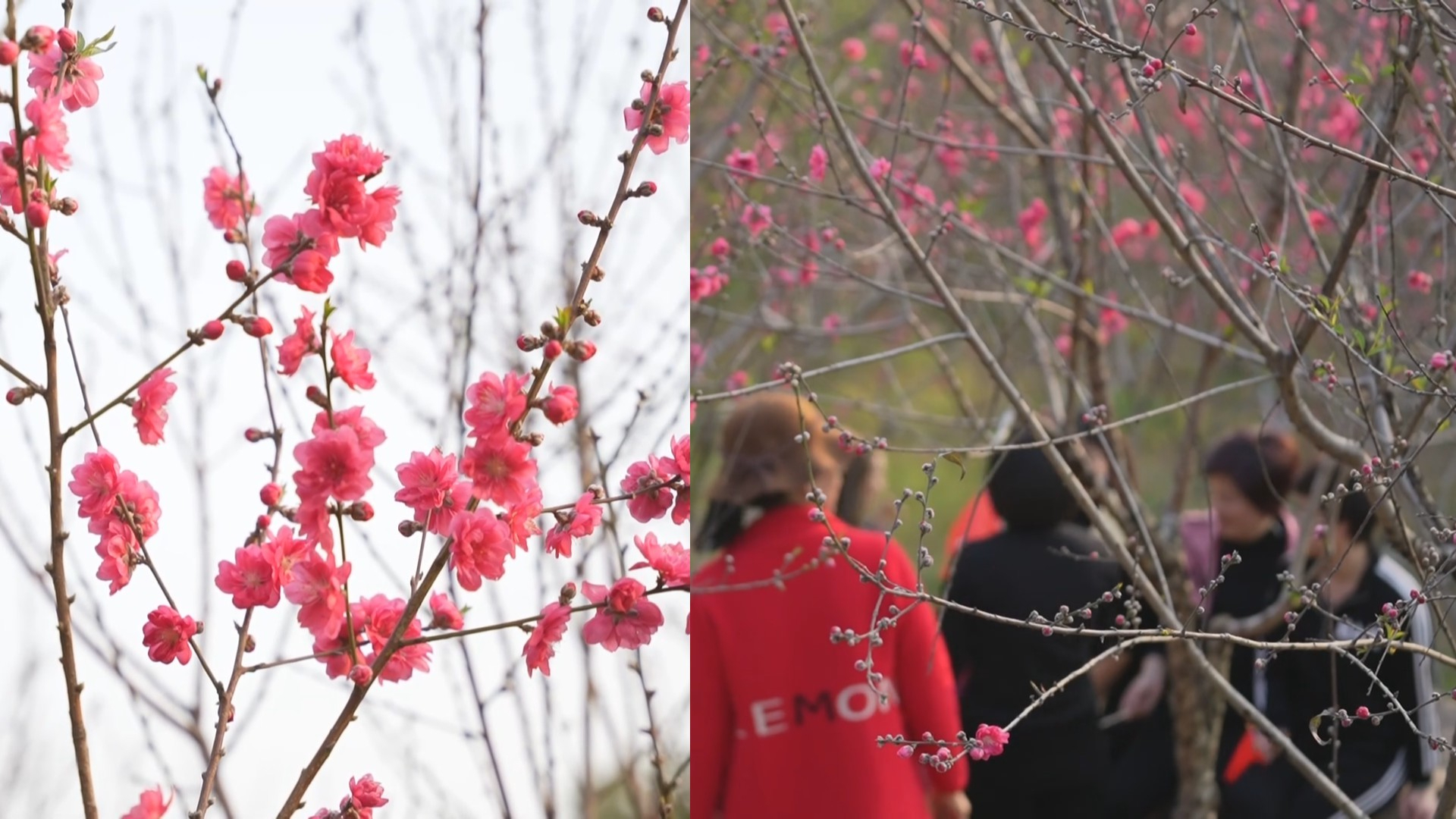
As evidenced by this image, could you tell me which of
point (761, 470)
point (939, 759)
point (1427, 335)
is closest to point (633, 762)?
point (761, 470)

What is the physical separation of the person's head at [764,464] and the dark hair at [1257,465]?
38.5 inches

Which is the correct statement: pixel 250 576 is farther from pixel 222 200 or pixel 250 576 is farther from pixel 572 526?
pixel 222 200

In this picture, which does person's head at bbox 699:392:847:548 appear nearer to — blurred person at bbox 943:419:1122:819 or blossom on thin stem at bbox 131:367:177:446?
blurred person at bbox 943:419:1122:819

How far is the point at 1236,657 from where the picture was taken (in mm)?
2803

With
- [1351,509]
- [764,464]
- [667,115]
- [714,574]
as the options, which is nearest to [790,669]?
[714,574]

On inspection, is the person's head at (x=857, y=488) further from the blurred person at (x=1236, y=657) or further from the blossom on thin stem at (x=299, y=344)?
the blossom on thin stem at (x=299, y=344)

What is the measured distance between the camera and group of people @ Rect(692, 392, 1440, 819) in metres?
2.08

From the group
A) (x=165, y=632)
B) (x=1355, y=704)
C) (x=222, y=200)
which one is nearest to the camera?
(x=165, y=632)

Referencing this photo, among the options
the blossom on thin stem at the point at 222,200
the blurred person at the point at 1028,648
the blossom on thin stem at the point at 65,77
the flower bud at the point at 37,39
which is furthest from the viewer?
the blurred person at the point at 1028,648

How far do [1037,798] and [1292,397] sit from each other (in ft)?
3.65

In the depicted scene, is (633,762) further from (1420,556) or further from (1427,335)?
(1427,335)

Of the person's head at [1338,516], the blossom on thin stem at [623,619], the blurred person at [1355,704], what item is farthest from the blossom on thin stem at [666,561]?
the blurred person at [1355,704]

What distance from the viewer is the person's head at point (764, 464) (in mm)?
2088

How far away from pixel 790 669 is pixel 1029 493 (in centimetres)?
56
